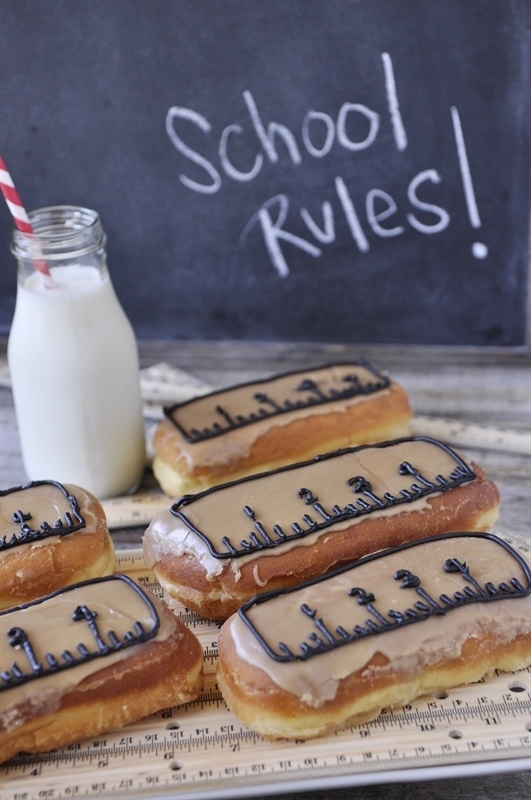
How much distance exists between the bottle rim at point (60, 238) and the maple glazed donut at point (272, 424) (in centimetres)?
35

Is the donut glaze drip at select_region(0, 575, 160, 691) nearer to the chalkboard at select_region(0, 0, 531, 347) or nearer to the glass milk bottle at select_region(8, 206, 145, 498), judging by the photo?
the glass milk bottle at select_region(8, 206, 145, 498)

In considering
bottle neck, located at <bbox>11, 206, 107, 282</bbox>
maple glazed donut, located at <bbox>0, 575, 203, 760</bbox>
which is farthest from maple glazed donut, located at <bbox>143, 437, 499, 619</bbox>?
bottle neck, located at <bbox>11, 206, 107, 282</bbox>

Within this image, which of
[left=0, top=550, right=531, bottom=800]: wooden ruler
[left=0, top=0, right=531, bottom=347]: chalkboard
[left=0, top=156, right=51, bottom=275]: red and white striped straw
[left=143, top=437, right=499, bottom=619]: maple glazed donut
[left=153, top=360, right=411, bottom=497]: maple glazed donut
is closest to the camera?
[left=0, top=550, right=531, bottom=800]: wooden ruler

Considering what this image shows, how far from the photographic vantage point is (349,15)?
1.95 metres

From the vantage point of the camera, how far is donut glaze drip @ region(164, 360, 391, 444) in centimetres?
172

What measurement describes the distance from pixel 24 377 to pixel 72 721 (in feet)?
2.27

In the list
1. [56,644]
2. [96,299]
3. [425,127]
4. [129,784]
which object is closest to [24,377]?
[96,299]

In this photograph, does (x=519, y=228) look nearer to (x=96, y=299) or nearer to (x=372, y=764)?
(x=96, y=299)

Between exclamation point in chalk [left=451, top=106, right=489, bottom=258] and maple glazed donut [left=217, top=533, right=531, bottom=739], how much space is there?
1039 millimetres

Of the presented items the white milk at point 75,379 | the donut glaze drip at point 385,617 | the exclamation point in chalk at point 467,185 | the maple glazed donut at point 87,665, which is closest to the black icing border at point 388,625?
the donut glaze drip at point 385,617

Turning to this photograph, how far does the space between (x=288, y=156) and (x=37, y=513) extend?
3.51 feet

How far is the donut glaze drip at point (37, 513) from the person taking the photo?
137 cm

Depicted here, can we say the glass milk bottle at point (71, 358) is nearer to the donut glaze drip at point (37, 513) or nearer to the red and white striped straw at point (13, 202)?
the red and white striped straw at point (13, 202)

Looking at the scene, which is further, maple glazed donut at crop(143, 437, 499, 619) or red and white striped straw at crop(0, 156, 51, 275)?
red and white striped straw at crop(0, 156, 51, 275)
